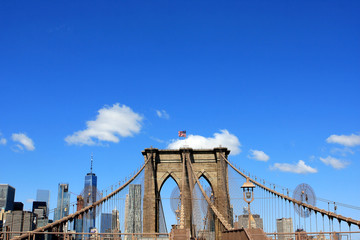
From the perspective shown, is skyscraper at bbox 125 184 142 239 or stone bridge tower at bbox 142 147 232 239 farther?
skyscraper at bbox 125 184 142 239

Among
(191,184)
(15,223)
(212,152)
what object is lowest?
(15,223)

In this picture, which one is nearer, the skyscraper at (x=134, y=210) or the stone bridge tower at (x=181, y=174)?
the stone bridge tower at (x=181, y=174)

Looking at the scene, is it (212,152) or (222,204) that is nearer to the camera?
(222,204)

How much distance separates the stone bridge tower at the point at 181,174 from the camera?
168 ft

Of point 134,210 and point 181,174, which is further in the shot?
point 134,210

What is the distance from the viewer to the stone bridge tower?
5119cm

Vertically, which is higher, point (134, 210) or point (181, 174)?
point (181, 174)

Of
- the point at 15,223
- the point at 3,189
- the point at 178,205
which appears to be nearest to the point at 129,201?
the point at 3,189

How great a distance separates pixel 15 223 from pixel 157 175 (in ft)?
205

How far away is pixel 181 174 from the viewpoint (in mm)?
53438

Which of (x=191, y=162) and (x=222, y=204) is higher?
(x=191, y=162)

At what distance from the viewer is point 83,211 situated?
3562 centimetres

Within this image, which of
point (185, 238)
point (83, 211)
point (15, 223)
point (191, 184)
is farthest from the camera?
point (15, 223)

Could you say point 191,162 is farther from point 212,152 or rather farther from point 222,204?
point 222,204
